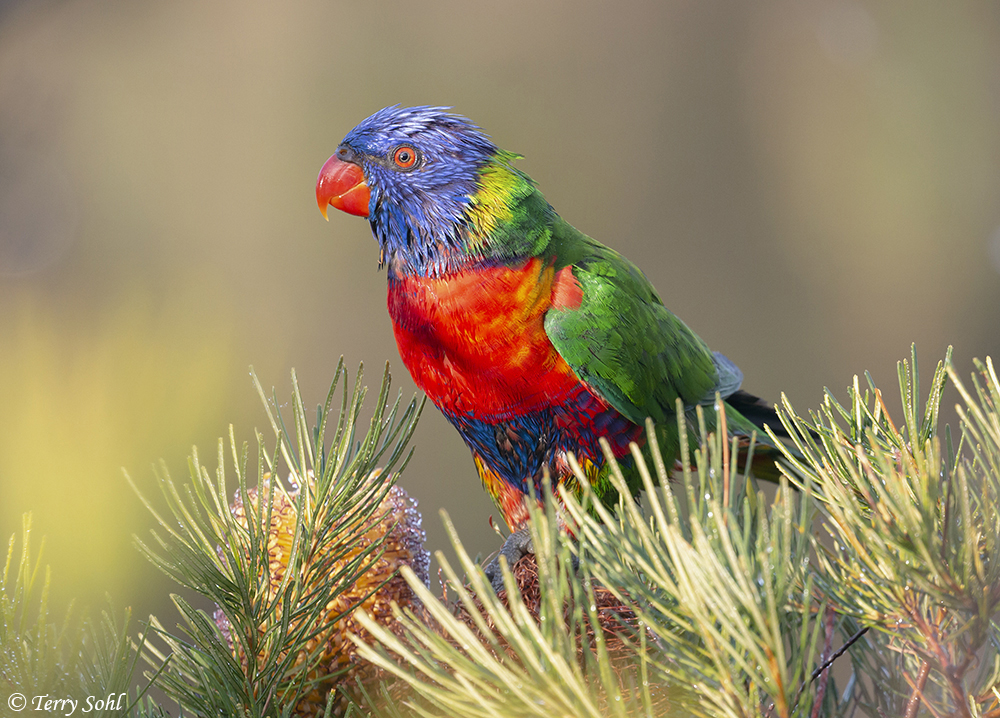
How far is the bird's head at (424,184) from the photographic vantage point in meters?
0.67

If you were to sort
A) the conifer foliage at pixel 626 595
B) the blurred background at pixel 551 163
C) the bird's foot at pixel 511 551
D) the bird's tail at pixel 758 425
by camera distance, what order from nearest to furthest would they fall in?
the conifer foliage at pixel 626 595 < the bird's foot at pixel 511 551 < the bird's tail at pixel 758 425 < the blurred background at pixel 551 163

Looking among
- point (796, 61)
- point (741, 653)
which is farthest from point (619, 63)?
point (741, 653)

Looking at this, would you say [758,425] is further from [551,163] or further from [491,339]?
[551,163]

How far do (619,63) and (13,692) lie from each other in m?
1.35

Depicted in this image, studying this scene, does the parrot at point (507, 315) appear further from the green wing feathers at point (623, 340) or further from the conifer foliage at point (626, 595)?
the conifer foliage at point (626, 595)

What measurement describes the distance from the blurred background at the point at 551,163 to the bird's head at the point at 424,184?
611mm

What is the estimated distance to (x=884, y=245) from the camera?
1414mm

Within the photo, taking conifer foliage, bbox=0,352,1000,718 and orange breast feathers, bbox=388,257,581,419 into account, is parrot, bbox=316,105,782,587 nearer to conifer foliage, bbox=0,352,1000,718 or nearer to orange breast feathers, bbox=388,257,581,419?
orange breast feathers, bbox=388,257,581,419

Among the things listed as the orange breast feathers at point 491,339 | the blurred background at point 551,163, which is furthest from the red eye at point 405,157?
the blurred background at point 551,163

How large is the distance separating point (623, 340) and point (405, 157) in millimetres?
284

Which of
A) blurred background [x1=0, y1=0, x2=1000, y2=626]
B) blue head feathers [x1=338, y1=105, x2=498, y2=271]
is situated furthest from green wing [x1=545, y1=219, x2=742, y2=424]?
blurred background [x1=0, y1=0, x2=1000, y2=626]

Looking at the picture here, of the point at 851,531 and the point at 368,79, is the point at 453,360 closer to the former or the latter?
the point at 851,531

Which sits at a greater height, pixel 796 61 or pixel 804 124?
pixel 796 61

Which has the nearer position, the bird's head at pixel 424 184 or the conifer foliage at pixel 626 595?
the conifer foliage at pixel 626 595
